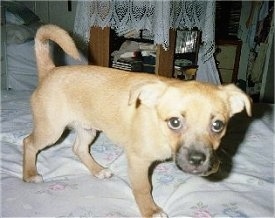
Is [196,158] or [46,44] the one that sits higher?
[46,44]

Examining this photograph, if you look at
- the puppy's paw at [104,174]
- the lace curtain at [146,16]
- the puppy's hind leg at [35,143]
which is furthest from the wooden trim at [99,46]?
the puppy's paw at [104,174]

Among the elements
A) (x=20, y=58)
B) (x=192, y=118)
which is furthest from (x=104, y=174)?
(x=20, y=58)

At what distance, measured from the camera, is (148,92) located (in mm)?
1436

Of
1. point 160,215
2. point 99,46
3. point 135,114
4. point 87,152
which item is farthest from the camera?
point 99,46

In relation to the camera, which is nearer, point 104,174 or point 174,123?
point 174,123

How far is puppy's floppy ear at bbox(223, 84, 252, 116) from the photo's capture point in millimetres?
1426

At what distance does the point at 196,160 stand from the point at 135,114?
441 mm

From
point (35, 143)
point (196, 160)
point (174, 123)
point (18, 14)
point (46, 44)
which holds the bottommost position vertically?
point (35, 143)

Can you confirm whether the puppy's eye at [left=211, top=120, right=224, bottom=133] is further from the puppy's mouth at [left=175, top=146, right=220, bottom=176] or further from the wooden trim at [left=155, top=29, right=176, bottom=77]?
the wooden trim at [left=155, top=29, right=176, bottom=77]

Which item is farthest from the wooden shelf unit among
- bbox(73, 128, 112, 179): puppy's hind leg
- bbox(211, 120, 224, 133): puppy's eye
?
bbox(211, 120, 224, 133): puppy's eye

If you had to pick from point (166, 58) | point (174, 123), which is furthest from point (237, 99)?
point (166, 58)

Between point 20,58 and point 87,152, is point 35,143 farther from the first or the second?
point 20,58

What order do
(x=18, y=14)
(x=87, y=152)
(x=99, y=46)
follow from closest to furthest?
(x=87, y=152)
(x=99, y=46)
(x=18, y=14)

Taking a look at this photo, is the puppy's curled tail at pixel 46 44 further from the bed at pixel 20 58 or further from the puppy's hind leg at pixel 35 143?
the bed at pixel 20 58
